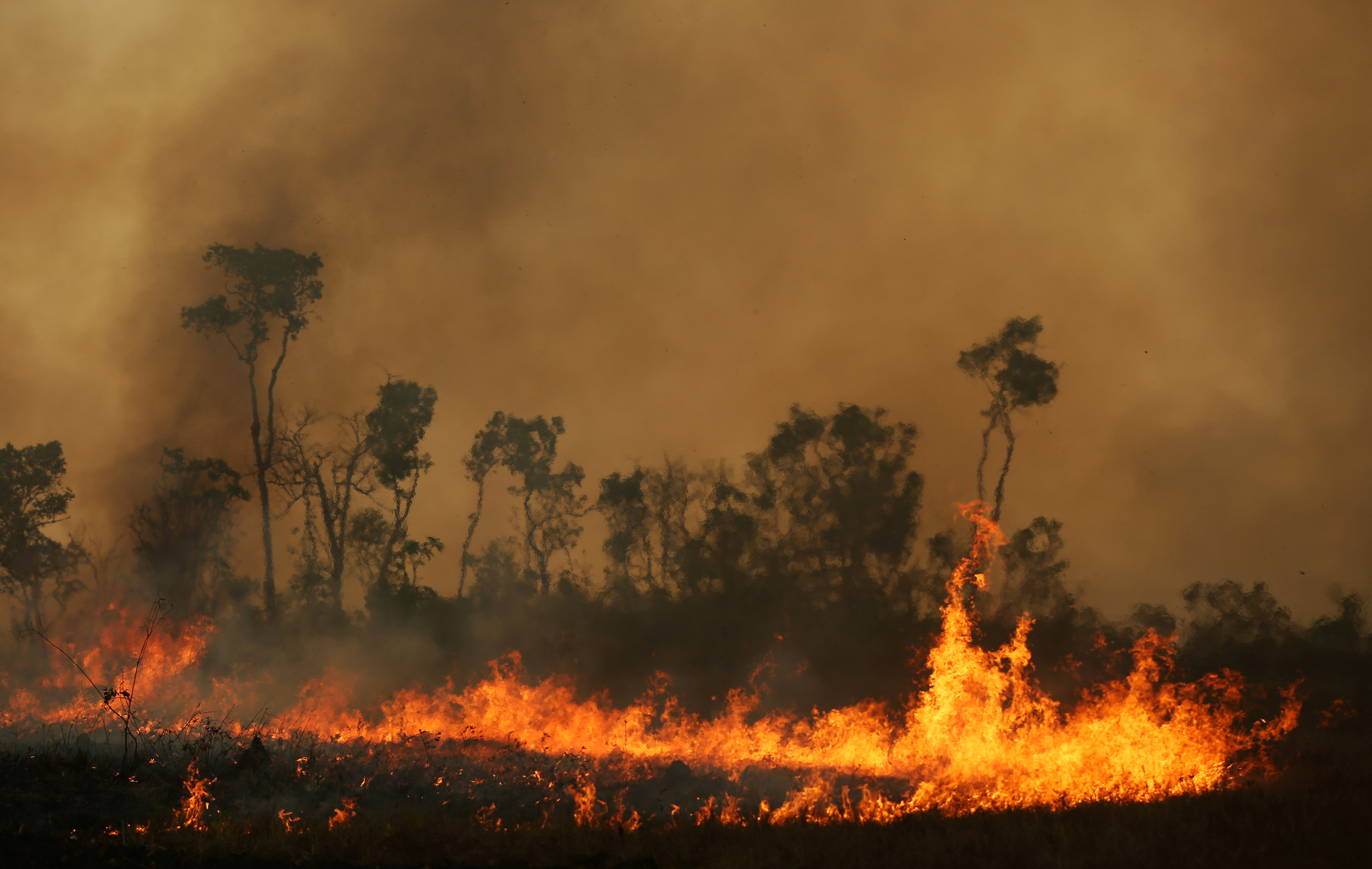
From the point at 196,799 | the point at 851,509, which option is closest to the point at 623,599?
the point at 851,509

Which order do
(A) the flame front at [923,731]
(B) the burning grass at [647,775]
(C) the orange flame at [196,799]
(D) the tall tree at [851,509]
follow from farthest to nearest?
(D) the tall tree at [851,509], (A) the flame front at [923,731], (C) the orange flame at [196,799], (B) the burning grass at [647,775]

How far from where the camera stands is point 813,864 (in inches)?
478

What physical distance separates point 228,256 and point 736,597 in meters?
34.3

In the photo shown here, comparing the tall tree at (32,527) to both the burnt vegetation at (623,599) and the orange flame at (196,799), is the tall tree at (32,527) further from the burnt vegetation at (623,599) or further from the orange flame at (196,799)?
the orange flame at (196,799)

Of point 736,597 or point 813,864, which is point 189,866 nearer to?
point 813,864

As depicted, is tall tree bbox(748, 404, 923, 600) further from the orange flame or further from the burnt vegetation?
the orange flame

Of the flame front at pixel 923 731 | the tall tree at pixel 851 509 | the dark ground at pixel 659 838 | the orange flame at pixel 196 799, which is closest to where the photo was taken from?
the dark ground at pixel 659 838

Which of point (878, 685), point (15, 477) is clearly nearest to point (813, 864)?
point (878, 685)

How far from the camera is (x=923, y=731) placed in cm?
2442

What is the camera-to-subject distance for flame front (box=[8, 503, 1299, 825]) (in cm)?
1753

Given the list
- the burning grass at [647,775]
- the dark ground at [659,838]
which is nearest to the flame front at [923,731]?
the burning grass at [647,775]

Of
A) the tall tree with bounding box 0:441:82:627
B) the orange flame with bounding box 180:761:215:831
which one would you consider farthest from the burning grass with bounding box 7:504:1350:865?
the tall tree with bounding box 0:441:82:627

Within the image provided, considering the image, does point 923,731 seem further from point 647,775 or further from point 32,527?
point 32,527

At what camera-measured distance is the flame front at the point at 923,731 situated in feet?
57.5
